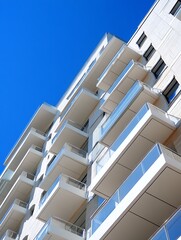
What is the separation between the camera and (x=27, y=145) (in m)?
33.0

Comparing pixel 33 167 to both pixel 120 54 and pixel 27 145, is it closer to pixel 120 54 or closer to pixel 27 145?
pixel 27 145

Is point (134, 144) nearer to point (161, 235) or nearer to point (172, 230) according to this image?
point (161, 235)

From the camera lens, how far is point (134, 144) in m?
14.6

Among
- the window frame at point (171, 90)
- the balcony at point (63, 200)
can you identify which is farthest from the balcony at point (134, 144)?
the balcony at point (63, 200)

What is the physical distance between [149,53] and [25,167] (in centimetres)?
1327

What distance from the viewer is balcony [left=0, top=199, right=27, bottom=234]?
24625 mm

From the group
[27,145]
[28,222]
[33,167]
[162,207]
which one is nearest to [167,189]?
[162,207]

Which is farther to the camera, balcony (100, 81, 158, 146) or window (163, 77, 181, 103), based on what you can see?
balcony (100, 81, 158, 146)

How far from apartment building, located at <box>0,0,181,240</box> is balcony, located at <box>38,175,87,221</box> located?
0.05 meters

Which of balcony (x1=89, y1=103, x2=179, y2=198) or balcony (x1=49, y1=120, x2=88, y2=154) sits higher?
balcony (x1=49, y1=120, x2=88, y2=154)

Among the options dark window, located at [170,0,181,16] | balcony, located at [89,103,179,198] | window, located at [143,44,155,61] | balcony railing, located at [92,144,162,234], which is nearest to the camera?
balcony railing, located at [92,144,162,234]

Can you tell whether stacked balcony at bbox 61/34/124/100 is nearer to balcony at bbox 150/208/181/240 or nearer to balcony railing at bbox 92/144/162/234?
balcony railing at bbox 92/144/162/234

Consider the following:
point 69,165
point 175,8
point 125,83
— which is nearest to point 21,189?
point 69,165

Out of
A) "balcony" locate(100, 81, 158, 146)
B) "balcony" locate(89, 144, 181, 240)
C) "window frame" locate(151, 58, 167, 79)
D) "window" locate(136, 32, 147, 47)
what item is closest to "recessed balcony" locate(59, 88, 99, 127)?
"window" locate(136, 32, 147, 47)
